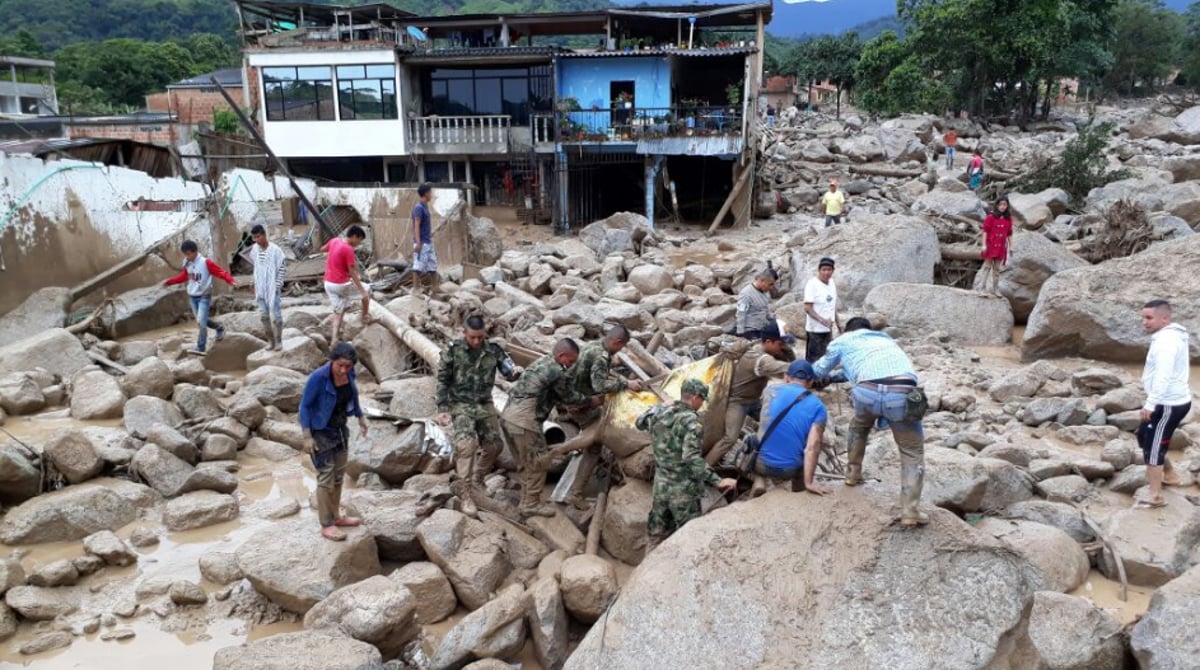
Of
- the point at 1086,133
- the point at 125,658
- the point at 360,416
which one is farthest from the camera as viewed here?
the point at 1086,133

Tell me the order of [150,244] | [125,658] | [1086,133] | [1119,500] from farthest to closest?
[1086,133], [150,244], [1119,500], [125,658]

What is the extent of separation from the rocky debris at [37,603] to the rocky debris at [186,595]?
2.13 feet

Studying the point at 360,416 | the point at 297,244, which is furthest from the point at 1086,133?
the point at 360,416

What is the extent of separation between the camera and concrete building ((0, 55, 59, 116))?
129 feet

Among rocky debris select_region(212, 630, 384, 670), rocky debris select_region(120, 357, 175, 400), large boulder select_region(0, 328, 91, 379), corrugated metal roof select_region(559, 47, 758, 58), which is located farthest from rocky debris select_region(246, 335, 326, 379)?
corrugated metal roof select_region(559, 47, 758, 58)

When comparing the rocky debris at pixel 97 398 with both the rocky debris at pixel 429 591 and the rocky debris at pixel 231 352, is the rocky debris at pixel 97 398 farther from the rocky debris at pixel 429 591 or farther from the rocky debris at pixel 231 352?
the rocky debris at pixel 429 591

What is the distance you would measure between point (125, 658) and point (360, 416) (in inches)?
82.9

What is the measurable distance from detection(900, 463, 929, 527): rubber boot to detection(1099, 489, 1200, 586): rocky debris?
2136mm

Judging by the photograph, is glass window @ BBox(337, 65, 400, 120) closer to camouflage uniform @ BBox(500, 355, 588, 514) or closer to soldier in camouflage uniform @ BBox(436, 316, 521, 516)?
soldier in camouflage uniform @ BBox(436, 316, 521, 516)

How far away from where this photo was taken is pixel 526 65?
2427 centimetres

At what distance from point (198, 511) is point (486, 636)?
A: 3.24m

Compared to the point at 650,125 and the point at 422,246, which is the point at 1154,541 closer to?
the point at 422,246

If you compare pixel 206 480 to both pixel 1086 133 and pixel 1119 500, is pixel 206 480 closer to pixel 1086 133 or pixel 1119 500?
pixel 1119 500

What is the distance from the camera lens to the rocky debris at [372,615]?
502cm
